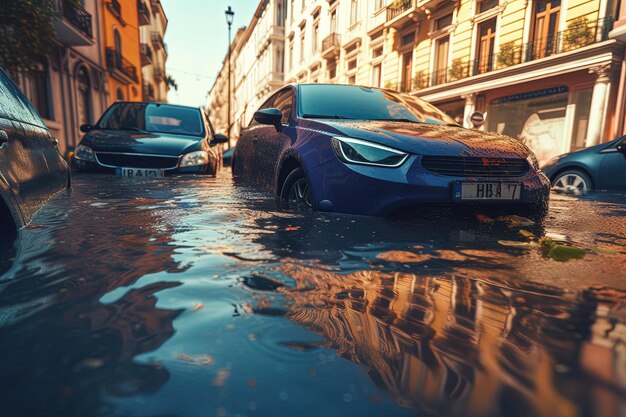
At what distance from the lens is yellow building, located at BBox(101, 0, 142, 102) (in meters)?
18.6

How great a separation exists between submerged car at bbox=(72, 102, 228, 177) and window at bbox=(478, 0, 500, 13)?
48.9 ft

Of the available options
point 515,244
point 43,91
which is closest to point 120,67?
point 43,91

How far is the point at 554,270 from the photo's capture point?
5.76ft

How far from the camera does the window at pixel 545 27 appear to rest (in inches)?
529

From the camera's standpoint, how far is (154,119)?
6.17 metres

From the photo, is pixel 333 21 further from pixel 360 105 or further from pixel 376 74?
pixel 360 105

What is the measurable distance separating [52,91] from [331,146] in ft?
46.6

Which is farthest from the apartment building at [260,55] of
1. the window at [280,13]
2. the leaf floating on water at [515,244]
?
the leaf floating on water at [515,244]

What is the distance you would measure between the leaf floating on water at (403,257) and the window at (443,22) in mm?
18494

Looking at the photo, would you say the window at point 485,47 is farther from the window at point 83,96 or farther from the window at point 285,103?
the window at point 83,96

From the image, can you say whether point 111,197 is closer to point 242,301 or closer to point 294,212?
point 294,212

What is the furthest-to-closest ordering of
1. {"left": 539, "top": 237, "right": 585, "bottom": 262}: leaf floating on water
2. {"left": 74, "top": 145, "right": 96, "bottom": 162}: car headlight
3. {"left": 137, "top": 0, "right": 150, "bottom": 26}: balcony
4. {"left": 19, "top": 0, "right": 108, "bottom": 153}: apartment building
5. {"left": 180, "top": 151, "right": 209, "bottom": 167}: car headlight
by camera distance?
{"left": 137, "top": 0, "right": 150, "bottom": 26}: balcony < {"left": 19, "top": 0, "right": 108, "bottom": 153}: apartment building < {"left": 180, "top": 151, "right": 209, "bottom": 167}: car headlight < {"left": 74, "top": 145, "right": 96, "bottom": 162}: car headlight < {"left": 539, "top": 237, "right": 585, "bottom": 262}: leaf floating on water

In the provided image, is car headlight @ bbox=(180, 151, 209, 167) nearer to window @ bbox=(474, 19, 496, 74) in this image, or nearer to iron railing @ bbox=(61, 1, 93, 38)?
iron railing @ bbox=(61, 1, 93, 38)

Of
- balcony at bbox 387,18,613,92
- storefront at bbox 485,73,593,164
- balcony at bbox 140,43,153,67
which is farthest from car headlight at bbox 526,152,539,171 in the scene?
balcony at bbox 140,43,153,67
